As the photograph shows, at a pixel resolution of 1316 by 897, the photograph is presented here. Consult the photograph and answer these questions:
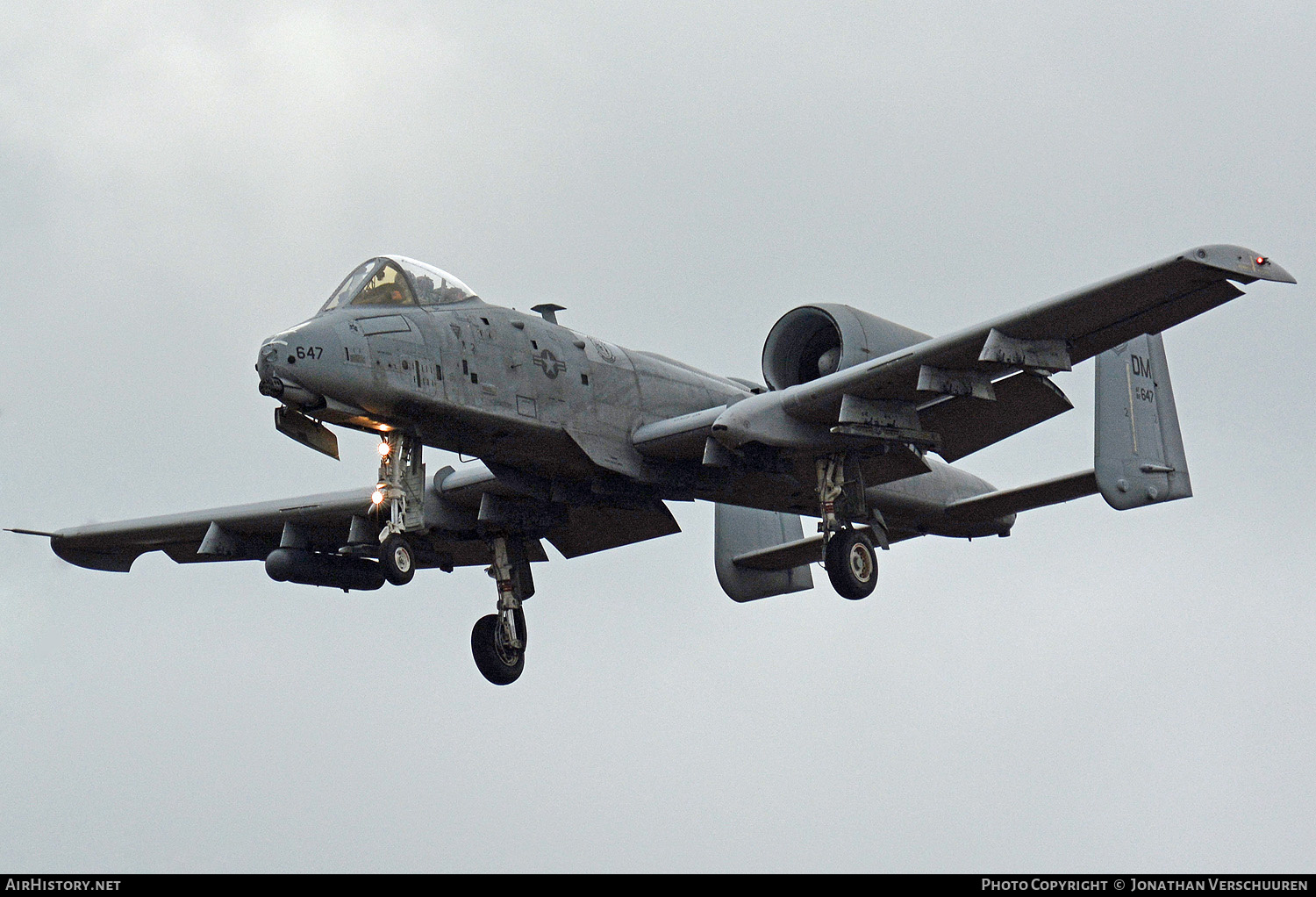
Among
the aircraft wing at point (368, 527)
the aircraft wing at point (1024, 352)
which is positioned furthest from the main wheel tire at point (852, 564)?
the aircraft wing at point (368, 527)

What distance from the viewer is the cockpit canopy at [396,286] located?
25.4 metres

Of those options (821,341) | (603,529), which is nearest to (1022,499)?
(821,341)

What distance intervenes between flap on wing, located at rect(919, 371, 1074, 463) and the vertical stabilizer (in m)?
2.35

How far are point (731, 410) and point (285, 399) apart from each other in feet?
19.5

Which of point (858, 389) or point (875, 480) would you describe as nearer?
point (858, 389)

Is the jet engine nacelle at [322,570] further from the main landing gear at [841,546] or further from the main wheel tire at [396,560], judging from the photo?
the main landing gear at [841,546]

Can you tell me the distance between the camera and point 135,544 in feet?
107

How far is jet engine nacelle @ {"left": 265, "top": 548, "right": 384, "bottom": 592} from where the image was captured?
29.7m

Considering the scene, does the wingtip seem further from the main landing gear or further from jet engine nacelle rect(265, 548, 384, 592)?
jet engine nacelle rect(265, 548, 384, 592)

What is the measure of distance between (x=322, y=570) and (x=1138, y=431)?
12890mm
